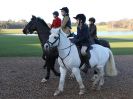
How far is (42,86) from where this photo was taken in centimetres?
1219

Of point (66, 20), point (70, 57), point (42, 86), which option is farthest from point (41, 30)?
point (70, 57)

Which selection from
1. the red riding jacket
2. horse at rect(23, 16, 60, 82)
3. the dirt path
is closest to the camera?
the dirt path

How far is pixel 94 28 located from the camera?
554 inches

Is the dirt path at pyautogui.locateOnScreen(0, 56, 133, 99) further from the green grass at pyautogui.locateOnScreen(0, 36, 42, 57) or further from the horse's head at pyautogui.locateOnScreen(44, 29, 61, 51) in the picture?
the green grass at pyautogui.locateOnScreen(0, 36, 42, 57)

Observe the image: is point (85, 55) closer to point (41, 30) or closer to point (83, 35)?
point (83, 35)

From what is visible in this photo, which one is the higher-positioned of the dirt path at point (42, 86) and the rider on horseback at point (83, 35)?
the rider on horseback at point (83, 35)

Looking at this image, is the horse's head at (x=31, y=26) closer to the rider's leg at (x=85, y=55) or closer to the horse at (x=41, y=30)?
the horse at (x=41, y=30)

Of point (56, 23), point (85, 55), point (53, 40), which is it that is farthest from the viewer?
point (56, 23)

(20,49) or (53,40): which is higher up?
(53,40)

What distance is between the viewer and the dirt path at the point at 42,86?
10.7 meters

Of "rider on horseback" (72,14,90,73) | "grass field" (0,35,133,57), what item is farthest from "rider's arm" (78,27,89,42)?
"grass field" (0,35,133,57)

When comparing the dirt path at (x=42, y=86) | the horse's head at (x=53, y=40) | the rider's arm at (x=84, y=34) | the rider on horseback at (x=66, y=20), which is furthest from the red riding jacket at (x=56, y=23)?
the horse's head at (x=53, y=40)

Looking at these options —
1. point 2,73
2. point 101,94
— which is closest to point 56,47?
point 101,94

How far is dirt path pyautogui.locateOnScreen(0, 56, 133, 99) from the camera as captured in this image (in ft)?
35.1
